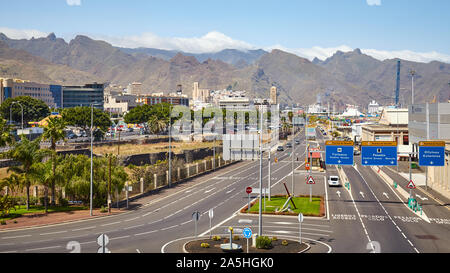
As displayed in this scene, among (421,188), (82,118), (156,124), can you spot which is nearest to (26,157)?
(421,188)

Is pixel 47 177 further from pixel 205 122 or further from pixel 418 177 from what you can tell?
pixel 205 122

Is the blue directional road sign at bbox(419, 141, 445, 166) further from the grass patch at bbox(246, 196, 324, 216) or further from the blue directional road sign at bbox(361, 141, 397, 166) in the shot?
the grass patch at bbox(246, 196, 324, 216)

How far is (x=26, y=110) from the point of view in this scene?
143m

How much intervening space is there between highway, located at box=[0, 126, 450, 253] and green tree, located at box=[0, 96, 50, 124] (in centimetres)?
9238

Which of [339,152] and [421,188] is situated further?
[421,188]

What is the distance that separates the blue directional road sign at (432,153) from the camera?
1893 inches

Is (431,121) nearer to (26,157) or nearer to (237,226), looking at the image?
(237,226)

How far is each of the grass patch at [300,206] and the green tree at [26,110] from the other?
10681 cm

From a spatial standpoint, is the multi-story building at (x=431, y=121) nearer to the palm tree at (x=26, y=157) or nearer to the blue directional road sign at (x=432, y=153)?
the blue directional road sign at (x=432, y=153)

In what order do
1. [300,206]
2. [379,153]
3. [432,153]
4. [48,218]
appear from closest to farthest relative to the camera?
[48,218] → [432,153] → [300,206] → [379,153]

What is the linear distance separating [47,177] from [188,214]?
45.6ft

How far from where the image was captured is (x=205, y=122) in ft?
555

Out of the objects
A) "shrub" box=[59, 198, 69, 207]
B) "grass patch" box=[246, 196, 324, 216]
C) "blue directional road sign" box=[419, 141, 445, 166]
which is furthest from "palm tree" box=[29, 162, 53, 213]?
"blue directional road sign" box=[419, 141, 445, 166]

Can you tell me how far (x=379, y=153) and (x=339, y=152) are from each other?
4.20 m
